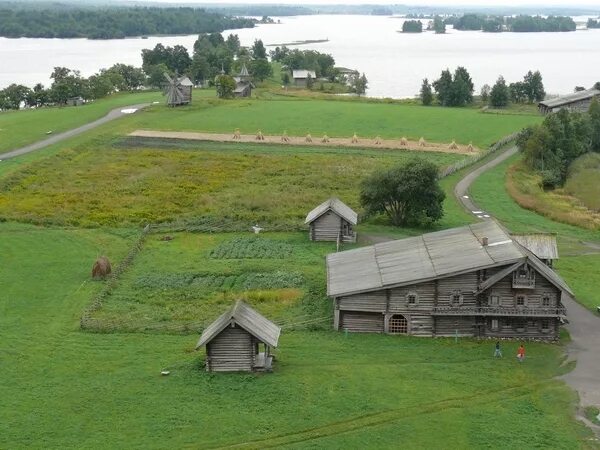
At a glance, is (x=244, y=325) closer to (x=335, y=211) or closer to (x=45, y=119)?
(x=335, y=211)

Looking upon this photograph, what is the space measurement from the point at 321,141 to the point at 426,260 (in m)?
55.0

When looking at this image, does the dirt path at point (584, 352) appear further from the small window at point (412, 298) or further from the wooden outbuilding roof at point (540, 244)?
the small window at point (412, 298)

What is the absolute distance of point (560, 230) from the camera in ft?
190

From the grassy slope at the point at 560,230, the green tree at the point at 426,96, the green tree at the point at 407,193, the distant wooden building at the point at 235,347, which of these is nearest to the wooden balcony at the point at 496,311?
the grassy slope at the point at 560,230

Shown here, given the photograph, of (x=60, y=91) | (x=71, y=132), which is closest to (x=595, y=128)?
(x=71, y=132)

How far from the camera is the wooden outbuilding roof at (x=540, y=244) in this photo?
1629 inches

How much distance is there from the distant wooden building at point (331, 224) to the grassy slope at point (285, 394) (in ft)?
54.0

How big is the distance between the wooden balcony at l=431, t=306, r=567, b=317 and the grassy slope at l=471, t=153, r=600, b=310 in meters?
5.30

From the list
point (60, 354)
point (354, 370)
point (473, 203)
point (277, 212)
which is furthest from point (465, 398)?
point (473, 203)

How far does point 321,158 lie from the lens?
83.0 metres

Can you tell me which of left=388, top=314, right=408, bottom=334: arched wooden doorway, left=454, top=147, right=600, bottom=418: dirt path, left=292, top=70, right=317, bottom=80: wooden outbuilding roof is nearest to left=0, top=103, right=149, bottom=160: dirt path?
left=292, top=70, right=317, bottom=80: wooden outbuilding roof

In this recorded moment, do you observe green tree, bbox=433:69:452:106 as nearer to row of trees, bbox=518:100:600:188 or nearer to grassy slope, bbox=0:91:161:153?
row of trees, bbox=518:100:600:188

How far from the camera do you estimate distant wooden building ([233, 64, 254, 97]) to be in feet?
431

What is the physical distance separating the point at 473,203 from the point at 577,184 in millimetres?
15217
